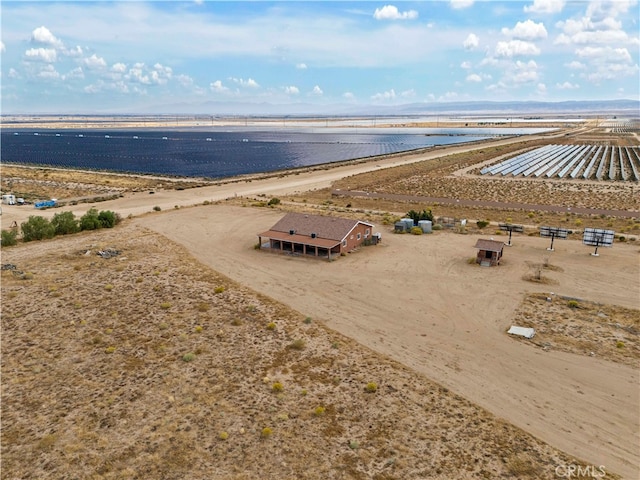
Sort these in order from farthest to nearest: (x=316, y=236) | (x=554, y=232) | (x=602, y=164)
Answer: (x=602, y=164)
(x=554, y=232)
(x=316, y=236)

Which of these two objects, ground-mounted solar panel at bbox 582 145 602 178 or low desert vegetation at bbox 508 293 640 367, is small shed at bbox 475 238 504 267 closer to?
low desert vegetation at bbox 508 293 640 367

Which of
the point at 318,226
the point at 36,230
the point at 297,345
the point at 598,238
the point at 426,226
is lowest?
the point at 297,345

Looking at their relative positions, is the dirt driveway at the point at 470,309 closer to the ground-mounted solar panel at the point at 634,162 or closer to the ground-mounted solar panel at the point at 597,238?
the ground-mounted solar panel at the point at 597,238

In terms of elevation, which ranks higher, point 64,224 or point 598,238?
point 64,224

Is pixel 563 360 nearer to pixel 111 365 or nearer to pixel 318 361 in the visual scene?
pixel 318 361

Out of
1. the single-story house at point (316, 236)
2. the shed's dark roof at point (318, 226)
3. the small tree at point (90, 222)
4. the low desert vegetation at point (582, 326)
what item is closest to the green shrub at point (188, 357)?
the single-story house at point (316, 236)

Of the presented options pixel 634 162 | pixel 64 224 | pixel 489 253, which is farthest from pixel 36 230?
pixel 634 162

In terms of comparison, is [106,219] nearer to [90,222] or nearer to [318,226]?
[90,222]

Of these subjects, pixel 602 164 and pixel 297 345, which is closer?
pixel 297 345
